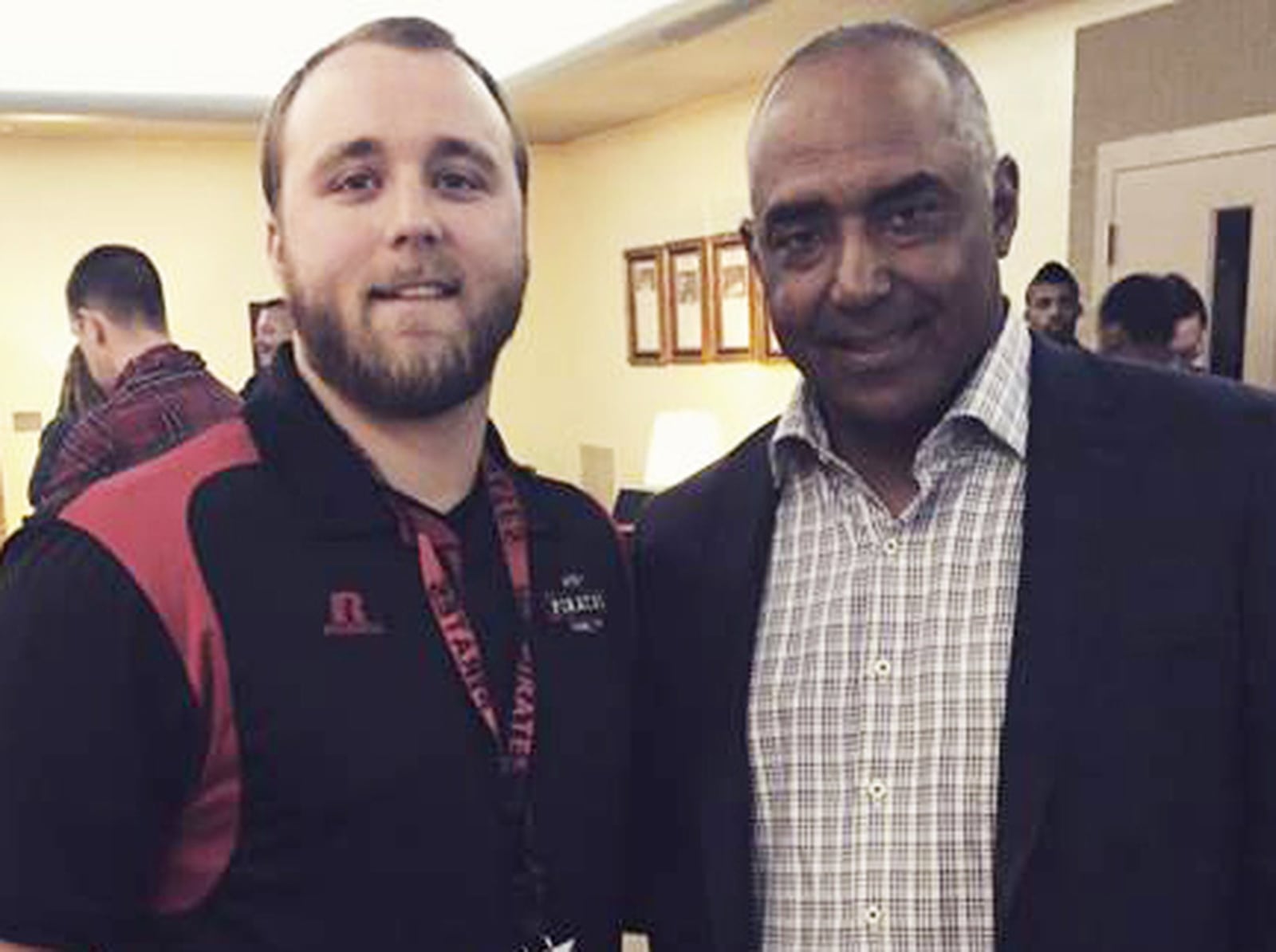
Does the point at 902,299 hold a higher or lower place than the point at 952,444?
higher

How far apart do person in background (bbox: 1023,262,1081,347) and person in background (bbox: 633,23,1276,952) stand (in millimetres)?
2563

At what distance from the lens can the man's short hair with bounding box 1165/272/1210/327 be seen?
340 centimetres

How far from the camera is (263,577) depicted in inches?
43.2

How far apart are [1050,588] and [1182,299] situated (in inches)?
101

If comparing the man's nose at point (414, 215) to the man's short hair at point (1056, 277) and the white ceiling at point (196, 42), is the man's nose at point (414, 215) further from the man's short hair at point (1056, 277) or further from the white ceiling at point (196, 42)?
the white ceiling at point (196, 42)

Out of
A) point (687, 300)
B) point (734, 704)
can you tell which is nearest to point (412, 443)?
point (734, 704)

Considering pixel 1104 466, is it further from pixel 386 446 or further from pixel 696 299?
pixel 696 299

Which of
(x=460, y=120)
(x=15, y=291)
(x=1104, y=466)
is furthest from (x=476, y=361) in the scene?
(x=15, y=291)

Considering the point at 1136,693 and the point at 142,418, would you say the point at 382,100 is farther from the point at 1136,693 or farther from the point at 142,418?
the point at 142,418

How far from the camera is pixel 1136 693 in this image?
3.68ft

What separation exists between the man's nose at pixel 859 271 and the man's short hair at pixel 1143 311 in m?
2.39

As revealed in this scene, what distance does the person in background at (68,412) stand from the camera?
3105mm

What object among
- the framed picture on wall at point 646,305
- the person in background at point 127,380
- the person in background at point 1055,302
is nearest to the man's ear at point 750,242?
the person in background at point 127,380

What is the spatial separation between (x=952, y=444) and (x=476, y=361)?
49 cm
